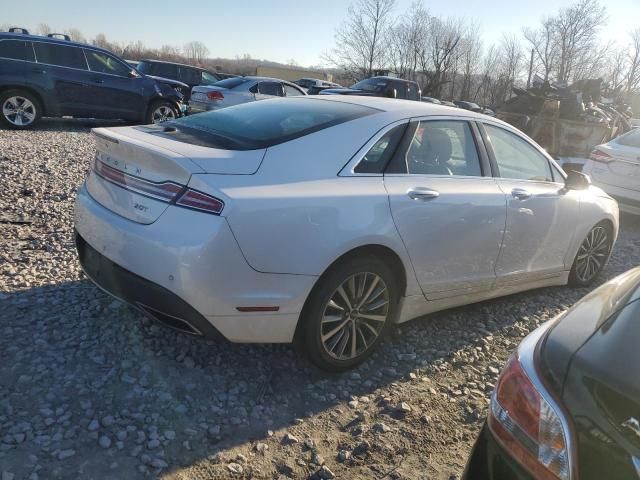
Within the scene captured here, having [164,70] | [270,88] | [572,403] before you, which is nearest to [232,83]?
[270,88]

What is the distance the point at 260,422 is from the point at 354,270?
3.03ft

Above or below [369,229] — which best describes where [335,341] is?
below

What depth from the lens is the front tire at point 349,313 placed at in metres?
2.88

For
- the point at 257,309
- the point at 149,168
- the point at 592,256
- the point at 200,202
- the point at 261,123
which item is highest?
the point at 261,123

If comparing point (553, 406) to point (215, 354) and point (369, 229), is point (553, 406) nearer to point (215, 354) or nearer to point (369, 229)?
point (369, 229)

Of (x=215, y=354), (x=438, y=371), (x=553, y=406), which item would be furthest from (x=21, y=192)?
(x=553, y=406)

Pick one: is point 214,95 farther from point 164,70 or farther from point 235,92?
point 164,70

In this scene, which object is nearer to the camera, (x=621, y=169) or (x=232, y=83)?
(x=621, y=169)

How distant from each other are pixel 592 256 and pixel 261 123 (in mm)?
3494

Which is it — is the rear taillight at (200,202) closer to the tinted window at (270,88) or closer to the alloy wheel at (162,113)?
the alloy wheel at (162,113)

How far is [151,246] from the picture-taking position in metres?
2.60

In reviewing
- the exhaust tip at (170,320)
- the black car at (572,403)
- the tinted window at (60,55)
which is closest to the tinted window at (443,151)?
the exhaust tip at (170,320)

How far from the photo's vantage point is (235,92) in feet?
44.3

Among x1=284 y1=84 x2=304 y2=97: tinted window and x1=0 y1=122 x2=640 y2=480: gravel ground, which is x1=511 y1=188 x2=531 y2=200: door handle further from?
x1=284 y1=84 x2=304 y2=97: tinted window
